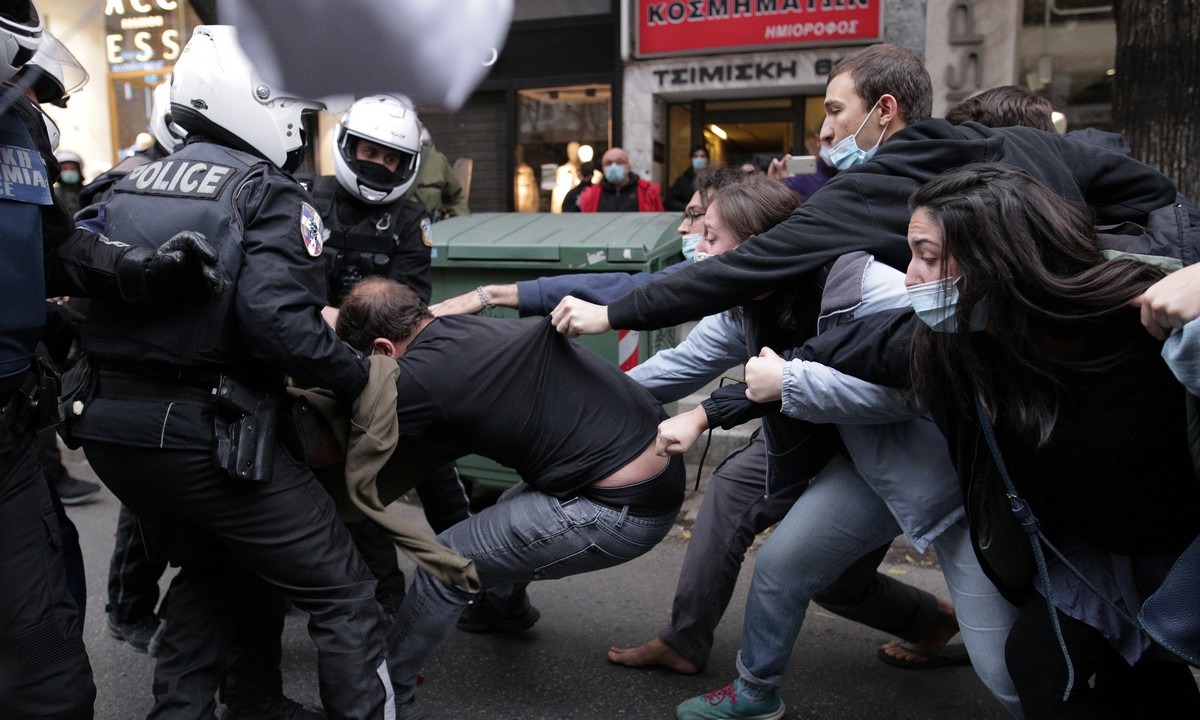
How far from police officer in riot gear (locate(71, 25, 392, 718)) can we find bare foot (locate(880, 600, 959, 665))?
1.69m

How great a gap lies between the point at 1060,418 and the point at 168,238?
6.43 ft

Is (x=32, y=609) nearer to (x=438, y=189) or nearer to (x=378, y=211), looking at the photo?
(x=378, y=211)

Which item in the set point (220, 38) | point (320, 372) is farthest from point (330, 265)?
point (320, 372)

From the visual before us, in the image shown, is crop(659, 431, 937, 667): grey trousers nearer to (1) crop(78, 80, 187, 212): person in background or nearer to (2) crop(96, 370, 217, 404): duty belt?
(2) crop(96, 370, 217, 404): duty belt

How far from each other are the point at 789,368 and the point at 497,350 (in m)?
0.81

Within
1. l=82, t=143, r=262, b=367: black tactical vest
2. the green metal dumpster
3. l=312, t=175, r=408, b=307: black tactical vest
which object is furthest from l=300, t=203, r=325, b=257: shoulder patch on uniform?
the green metal dumpster

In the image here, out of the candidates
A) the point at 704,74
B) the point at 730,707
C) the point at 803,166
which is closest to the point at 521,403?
the point at 730,707

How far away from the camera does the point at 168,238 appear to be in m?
2.36

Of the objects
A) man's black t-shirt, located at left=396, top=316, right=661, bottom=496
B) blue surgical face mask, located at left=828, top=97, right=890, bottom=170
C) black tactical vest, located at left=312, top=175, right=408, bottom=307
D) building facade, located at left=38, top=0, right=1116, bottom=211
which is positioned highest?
building facade, located at left=38, top=0, right=1116, bottom=211

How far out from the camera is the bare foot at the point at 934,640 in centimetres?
325

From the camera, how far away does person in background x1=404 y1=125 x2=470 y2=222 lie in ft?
20.4

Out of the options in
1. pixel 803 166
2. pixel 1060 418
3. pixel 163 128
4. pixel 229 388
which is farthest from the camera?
pixel 803 166

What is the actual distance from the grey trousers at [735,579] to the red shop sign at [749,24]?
22.8 ft

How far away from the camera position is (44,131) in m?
2.32
